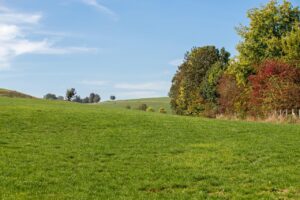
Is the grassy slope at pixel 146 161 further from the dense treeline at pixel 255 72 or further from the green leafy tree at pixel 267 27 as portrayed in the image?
the green leafy tree at pixel 267 27

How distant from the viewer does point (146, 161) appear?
21.8 metres

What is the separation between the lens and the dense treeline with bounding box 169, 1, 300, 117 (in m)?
64.4

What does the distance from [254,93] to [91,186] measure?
55999 millimetres

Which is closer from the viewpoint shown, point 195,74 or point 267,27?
point 267,27

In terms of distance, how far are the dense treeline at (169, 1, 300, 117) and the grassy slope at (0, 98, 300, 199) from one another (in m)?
29.7

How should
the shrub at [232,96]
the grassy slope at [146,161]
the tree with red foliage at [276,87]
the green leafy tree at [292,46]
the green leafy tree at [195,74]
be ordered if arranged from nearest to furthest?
1. the grassy slope at [146,161]
2. the tree with red foliage at [276,87]
3. the green leafy tree at [292,46]
4. the shrub at [232,96]
5. the green leafy tree at [195,74]

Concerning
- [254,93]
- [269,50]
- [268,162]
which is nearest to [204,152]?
[268,162]

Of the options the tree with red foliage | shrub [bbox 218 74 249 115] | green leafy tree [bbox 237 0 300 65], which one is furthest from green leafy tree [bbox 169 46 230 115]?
the tree with red foliage

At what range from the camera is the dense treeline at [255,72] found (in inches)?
2534

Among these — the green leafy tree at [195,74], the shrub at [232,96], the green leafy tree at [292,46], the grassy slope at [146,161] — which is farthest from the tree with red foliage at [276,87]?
the green leafy tree at [195,74]

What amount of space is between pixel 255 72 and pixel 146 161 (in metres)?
59.4

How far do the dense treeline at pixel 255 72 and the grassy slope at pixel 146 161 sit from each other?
97.3 ft

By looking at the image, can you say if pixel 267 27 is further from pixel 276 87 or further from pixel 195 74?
pixel 195 74

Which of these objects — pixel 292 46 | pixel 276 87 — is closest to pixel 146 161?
pixel 276 87
